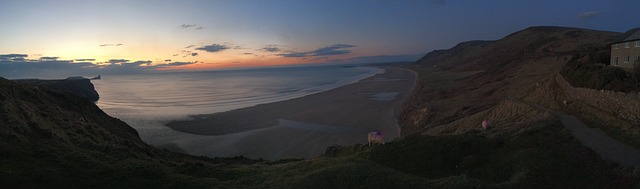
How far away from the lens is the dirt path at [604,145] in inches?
496

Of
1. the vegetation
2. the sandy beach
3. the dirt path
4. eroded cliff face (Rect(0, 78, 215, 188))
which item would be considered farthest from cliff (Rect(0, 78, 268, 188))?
the vegetation

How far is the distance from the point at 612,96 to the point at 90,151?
24008 mm

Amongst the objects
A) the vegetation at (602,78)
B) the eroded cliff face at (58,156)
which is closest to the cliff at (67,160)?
the eroded cliff face at (58,156)

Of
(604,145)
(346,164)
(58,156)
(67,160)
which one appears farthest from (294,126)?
(604,145)

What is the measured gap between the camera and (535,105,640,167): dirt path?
12602 millimetres

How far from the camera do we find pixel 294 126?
126ft

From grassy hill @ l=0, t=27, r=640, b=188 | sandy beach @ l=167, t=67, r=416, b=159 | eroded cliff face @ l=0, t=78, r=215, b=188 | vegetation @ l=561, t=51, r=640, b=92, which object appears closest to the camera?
grassy hill @ l=0, t=27, r=640, b=188

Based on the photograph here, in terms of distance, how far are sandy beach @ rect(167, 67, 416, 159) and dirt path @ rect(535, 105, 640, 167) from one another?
16.2 m

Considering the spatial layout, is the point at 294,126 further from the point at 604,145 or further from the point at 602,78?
the point at 604,145

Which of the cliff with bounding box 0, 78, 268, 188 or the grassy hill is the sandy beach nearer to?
the grassy hill

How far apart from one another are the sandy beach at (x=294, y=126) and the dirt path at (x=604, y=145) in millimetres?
16150

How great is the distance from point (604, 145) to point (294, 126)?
2776cm

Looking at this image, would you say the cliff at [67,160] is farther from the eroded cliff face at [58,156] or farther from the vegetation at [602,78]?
the vegetation at [602,78]

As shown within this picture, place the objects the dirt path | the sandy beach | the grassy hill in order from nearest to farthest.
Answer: the grassy hill, the dirt path, the sandy beach
